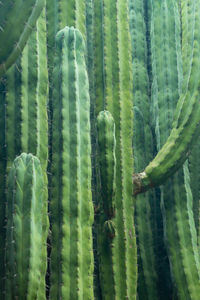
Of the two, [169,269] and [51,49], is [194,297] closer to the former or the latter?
[169,269]

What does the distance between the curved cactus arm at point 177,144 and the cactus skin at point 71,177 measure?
1.90 ft

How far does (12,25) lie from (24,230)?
1.18 meters

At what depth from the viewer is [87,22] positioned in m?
3.89

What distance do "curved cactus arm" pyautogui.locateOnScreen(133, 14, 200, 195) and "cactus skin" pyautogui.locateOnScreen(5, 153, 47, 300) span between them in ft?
3.48

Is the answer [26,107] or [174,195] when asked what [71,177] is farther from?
[174,195]

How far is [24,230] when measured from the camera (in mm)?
2568

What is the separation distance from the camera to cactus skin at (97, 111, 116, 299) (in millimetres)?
3186

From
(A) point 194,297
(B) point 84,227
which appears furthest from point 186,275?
(B) point 84,227

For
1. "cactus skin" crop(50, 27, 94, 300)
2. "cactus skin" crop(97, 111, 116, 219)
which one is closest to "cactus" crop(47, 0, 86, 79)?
"cactus skin" crop(50, 27, 94, 300)

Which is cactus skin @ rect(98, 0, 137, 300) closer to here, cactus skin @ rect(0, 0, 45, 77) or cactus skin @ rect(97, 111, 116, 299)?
cactus skin @ rect(97, 111, 116, 299)

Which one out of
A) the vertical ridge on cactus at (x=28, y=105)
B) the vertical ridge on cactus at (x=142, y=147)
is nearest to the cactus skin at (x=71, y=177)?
the vertical ridge on cactus at (x=28, y=105)

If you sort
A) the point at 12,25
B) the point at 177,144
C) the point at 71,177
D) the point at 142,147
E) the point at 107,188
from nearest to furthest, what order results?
the point at 12,25 → the point at 71,177 → the point at 107,188 → the point at 177,144 → the point at 142,147

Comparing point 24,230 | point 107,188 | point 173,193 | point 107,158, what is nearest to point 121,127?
point 107,158

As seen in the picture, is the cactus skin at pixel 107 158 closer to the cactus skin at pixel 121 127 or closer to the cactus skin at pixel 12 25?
the cactus skin at pixel 121 127
